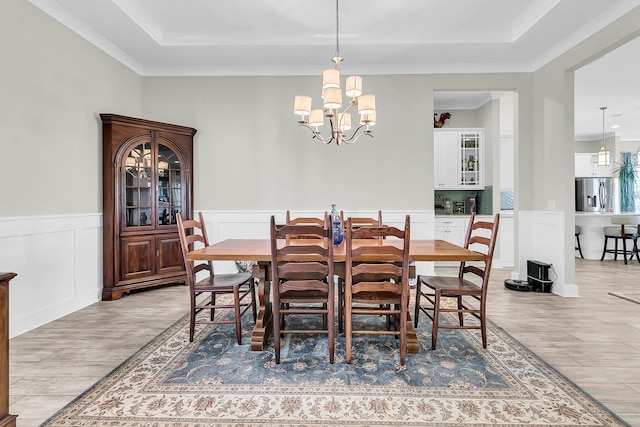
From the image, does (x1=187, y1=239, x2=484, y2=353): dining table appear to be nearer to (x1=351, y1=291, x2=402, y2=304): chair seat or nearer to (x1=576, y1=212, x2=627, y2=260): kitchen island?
(x1=351, y1=291, x2=402, y2=304): chair seat

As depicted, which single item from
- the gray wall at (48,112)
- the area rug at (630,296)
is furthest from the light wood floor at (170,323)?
the gray wall at (48,112)

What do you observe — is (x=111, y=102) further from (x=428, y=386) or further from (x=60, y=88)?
(x=428, y=386)

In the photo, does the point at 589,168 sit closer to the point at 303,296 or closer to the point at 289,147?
the point at 289,147

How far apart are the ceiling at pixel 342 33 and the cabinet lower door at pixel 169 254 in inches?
89.3

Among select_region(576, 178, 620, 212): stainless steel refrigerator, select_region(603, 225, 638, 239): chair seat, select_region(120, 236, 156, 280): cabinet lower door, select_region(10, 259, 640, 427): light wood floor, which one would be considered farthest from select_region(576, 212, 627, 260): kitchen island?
→ select_region(120, 236, 156, 280): cabinet lower door

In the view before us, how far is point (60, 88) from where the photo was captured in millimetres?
3428

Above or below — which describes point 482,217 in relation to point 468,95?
below

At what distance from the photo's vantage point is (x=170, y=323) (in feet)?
10.6

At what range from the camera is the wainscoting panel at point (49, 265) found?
2.94 metres

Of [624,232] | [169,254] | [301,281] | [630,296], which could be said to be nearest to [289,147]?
[169,254]

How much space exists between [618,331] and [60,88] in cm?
554

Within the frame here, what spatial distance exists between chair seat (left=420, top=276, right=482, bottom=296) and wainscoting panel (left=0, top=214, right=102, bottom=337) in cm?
339

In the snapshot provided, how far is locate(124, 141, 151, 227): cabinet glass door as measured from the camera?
412 cm

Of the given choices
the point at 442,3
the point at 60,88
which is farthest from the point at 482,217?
the point at 60,88
